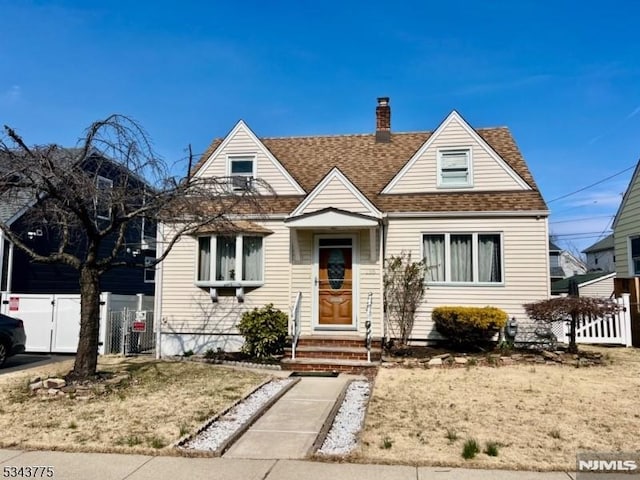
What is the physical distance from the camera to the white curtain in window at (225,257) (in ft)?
43.9

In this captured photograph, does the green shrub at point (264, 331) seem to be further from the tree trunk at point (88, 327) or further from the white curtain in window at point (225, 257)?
the tree trunk at point (88, 327)

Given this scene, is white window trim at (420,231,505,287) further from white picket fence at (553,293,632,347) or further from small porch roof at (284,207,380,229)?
white picket fence at (553,293,632,347)

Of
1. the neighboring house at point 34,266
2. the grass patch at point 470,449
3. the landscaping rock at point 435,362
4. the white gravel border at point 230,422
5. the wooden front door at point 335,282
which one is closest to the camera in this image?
the grass patch at point 470,449

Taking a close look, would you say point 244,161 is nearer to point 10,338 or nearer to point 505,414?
point 10,338

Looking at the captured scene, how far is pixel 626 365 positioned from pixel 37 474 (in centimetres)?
1083

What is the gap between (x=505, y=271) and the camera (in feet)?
41.3

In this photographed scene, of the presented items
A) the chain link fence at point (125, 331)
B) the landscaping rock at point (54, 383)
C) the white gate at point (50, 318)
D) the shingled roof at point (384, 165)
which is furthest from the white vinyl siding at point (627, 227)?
the landscaping rock at point (54, 383)

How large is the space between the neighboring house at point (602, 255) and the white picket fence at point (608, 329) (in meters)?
31.6

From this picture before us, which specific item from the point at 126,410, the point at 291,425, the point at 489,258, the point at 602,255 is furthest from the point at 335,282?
the point at 602,255

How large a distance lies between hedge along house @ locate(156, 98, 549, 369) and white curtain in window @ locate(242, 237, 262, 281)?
27 millimetres

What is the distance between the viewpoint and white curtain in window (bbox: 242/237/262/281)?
13.3m

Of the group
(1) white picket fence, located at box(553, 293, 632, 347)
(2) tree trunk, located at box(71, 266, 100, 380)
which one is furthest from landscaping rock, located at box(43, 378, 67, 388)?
(1) white picket fence, located at box(553, 293, 632, 347)

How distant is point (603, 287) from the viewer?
28500mm

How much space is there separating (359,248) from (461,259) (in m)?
2.75
